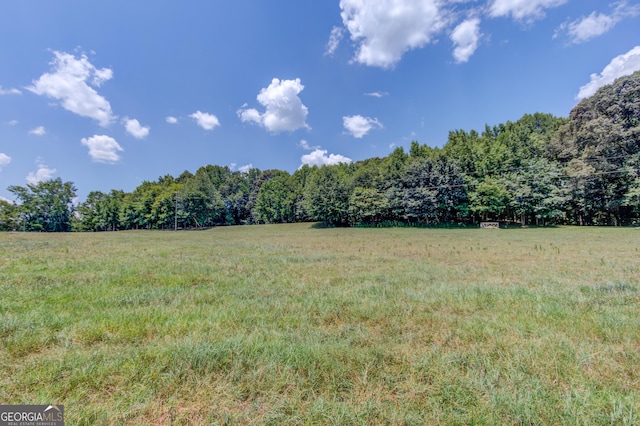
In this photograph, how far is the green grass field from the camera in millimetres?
2250

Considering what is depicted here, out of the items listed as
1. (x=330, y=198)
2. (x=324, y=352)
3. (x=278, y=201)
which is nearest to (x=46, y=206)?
(x=278, y=201)

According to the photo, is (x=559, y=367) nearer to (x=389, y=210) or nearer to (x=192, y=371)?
(x=192, y=371)

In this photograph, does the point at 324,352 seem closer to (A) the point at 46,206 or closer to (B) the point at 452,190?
(B) the point at 452,190

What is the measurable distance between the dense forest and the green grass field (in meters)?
40.5

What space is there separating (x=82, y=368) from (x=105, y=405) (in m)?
0.88

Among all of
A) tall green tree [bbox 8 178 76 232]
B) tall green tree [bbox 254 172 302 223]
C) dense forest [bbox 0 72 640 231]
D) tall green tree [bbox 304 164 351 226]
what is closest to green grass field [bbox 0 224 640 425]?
dense forest [bbox 0 72 640 231]

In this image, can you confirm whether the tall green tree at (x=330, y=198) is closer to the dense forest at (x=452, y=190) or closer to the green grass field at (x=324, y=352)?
the dense forest at (x=452, y=190)

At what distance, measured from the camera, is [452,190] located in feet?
144

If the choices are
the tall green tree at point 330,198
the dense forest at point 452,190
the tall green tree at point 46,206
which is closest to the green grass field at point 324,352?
the dense forest at point 452,190

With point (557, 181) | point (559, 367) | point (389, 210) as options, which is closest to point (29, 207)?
point (389, 210)

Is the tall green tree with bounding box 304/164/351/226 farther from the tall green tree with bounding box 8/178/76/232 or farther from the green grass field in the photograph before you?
the tall green tree with bounding box 8/178/76/232

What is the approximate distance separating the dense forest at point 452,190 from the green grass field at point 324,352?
40.5 meters

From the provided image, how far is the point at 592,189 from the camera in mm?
34656

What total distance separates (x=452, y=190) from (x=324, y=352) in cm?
4706
